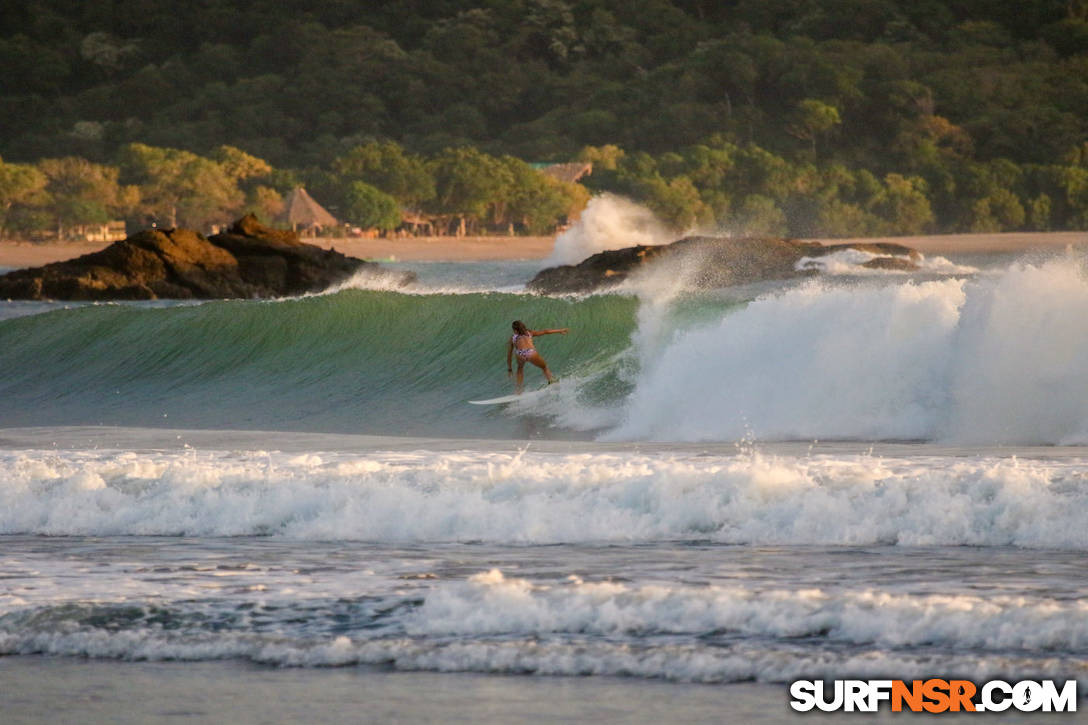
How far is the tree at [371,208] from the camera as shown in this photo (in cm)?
11438

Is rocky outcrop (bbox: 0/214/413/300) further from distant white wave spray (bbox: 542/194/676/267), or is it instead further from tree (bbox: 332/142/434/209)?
tree (bbox: 332/142/434/209)

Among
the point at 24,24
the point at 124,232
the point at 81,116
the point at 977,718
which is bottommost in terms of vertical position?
the point at 977,718

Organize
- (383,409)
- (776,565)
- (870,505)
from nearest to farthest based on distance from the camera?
(776,565)
(870,505)
(383,409)

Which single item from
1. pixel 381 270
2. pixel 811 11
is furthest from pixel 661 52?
pixel 381 270

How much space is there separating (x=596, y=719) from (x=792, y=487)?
15.2 ft

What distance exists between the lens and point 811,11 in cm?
15862

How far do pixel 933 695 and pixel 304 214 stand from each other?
108118 mm

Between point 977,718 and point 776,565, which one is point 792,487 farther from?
point 977,718

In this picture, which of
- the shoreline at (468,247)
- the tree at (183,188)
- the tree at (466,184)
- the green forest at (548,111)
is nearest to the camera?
the shoreline at (468,247)

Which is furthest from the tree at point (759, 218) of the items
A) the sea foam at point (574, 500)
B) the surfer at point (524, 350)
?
the sea foam at point (574, 500)

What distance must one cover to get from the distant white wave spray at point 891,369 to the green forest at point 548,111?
95619mm

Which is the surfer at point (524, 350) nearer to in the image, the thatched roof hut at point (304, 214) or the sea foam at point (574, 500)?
the sea foam at point (574, 500)

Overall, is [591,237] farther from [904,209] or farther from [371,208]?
[904,209]

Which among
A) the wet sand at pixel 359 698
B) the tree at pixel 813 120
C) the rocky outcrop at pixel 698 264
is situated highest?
the tree at pixel 813 120
